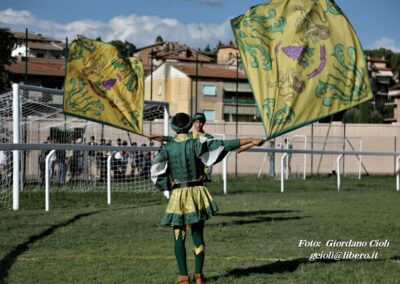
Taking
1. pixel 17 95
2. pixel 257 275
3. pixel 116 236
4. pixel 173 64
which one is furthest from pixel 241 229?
pixel 173 64

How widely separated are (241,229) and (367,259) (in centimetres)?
327

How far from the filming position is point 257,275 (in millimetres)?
8758

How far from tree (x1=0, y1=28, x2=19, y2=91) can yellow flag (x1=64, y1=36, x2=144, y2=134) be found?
66.3 ft

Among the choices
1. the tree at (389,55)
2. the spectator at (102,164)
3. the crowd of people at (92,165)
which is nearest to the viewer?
the crowd of people at (92,165)

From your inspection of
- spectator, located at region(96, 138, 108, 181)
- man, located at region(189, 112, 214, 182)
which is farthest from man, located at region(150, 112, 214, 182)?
spectator, located at region(96, 138, 108, 181)

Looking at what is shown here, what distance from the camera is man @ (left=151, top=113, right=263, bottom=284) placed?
828 centimetres

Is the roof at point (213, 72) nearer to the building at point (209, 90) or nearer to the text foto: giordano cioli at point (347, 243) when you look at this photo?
the building at point (209, 90)

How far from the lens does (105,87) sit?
10.7 metres

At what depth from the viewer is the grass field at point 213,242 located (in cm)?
883

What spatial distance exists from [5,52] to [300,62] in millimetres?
25781

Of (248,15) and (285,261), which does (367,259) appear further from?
(248,15)

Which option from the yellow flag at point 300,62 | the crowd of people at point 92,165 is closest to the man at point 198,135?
the yellow flag at point 300,62

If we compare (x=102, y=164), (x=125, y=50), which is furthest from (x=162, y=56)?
(x=102, y=164)

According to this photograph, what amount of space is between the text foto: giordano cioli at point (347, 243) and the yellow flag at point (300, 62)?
117 inches
